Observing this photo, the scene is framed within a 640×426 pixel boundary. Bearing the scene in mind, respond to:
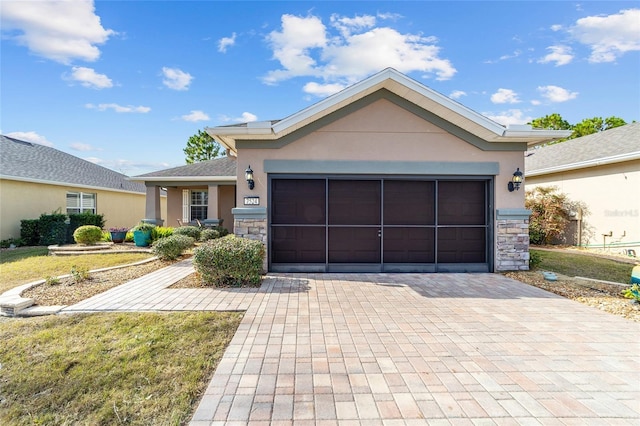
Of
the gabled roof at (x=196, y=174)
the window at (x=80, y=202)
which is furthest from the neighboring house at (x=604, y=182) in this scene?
the window at (x=80, y=202)

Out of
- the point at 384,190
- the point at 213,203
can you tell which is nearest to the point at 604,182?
the point at 384,190

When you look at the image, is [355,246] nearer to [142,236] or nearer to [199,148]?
[142,236]

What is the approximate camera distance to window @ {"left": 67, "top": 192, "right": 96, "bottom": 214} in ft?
51.5

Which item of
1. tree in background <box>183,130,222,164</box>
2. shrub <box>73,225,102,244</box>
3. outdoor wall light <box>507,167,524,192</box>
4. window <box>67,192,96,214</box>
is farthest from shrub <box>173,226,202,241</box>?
tree in background <box>183,130,222,164</box>

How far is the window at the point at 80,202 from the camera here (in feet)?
51.5

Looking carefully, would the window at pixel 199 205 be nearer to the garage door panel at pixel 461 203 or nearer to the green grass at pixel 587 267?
the garage door panel at pixel 461 203

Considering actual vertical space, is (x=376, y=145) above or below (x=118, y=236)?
above

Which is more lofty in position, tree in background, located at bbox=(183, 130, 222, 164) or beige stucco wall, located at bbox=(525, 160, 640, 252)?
tree in background, located at bbox=(183, 130, 222, 164)

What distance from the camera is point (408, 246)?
811 centimetres

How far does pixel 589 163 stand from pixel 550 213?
247 centimetres

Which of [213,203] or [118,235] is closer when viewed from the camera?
[118,235]

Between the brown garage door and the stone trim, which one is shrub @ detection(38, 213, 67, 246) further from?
the stone trim

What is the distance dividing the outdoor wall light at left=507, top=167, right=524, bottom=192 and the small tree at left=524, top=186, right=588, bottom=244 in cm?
720

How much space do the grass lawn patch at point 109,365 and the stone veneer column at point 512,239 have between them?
23.4 ft
